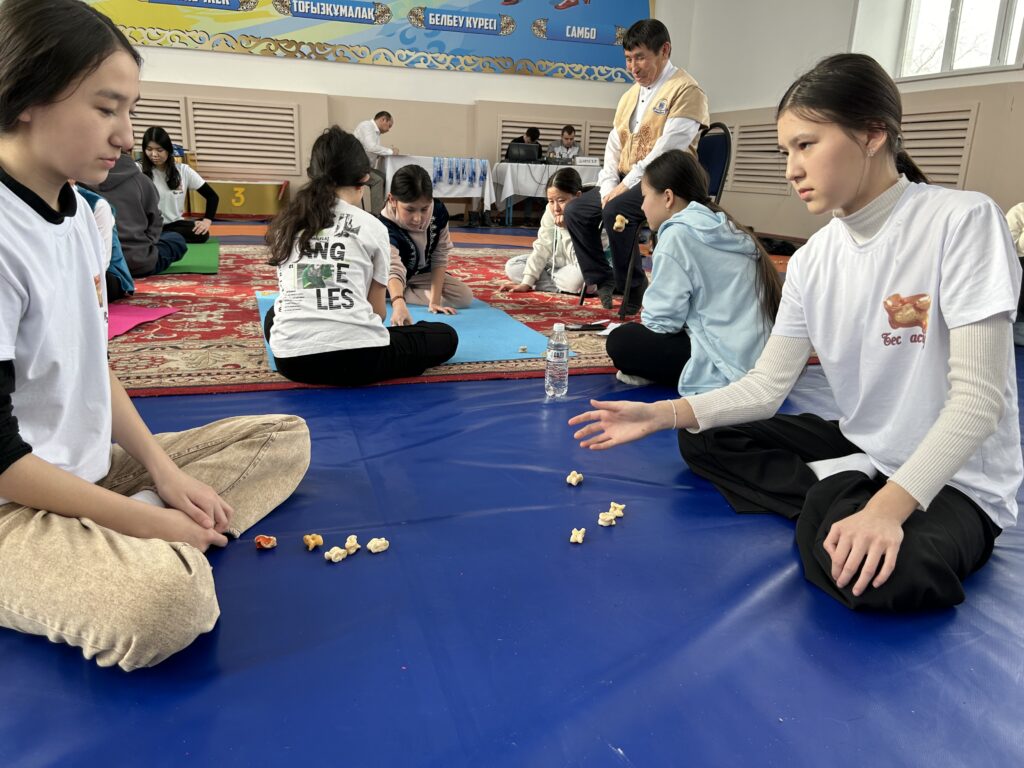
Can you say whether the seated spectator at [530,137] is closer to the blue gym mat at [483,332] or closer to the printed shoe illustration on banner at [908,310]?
the blue gym mat at [483,332]

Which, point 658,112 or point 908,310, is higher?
point 658,112

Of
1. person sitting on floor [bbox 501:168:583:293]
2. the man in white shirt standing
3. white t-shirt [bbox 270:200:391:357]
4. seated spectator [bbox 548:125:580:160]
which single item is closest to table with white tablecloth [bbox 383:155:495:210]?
the man in white shirt standing

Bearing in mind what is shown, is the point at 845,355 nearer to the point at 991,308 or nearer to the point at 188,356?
the point at 991,308

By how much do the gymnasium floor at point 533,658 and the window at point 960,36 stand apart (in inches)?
218

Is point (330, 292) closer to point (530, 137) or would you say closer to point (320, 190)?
point (320, 190)

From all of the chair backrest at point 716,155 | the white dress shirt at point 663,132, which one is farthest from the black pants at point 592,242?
the chair backrest at point 716,155

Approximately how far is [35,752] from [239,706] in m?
0.22

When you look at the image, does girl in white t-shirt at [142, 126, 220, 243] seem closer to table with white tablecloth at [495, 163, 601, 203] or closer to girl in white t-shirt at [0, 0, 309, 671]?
table with white tablecloth at [495, 163, 601, 203]

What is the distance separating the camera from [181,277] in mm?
4117

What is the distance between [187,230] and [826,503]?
5.22m

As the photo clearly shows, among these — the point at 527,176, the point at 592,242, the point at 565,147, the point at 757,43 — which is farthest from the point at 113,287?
the point at 757,43

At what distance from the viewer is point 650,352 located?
7.66ft

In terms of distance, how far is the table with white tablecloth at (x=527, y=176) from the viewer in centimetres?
818

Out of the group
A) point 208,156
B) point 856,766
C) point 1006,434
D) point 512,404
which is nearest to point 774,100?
point 208,156
